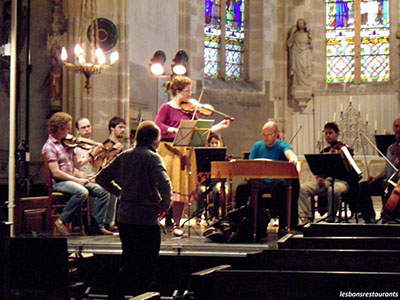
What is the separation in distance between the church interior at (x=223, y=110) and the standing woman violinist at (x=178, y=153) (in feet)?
0.29

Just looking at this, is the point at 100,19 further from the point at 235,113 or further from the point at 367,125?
the point at 367,125

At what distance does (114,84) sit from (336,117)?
21.1 feet

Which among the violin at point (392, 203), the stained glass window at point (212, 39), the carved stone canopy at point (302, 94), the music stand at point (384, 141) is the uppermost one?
the stained glass window at point (212, 39)

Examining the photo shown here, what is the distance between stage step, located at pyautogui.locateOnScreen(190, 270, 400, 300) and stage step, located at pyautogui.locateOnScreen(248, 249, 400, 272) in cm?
69

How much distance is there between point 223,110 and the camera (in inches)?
665

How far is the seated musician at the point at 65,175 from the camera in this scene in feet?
26.1

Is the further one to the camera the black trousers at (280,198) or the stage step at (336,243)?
the black trousers at (280,198)

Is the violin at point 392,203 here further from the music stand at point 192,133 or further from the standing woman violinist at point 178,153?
the music stand at point 192,133

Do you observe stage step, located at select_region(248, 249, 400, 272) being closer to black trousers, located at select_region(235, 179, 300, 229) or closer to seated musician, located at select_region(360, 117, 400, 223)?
black trousers, located at select_region(235, 179, 300, 229)

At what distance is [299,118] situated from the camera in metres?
17.4

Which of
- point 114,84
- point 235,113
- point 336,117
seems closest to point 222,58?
point 235,113

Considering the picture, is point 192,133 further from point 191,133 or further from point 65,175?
point 65,175

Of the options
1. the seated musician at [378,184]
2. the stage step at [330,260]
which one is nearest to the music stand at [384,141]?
the seated musician at [378,184]

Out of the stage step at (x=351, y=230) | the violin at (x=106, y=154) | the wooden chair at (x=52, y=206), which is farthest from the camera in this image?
the violin at (x=106, y=154)
